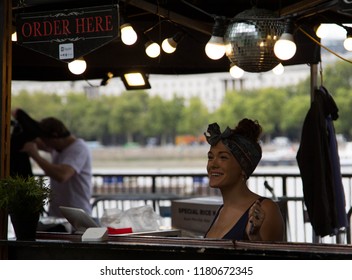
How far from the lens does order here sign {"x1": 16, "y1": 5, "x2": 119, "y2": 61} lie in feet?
12.8

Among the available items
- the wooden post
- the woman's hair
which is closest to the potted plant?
the wooden post

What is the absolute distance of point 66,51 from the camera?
4.02 m

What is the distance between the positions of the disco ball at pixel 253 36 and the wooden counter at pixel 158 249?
117 centimetres

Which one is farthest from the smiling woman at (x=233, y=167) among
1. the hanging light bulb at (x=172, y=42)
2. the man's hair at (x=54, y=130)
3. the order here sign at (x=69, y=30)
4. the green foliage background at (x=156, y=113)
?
the green foliage background at (x=156, y=113)

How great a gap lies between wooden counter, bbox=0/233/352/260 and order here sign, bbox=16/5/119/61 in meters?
1.01

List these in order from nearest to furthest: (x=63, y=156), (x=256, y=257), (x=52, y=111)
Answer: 1. (x=256, y=257)
2. (x=63, y=156)
3. (x=52, y=111)

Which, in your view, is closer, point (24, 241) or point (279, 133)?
point (24, 241)

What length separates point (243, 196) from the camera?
4.01m

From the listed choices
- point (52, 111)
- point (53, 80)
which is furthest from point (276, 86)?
point (53, 80)

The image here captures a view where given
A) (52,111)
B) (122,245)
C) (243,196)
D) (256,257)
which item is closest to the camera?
(256,257)

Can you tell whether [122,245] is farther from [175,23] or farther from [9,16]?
[175,23]
